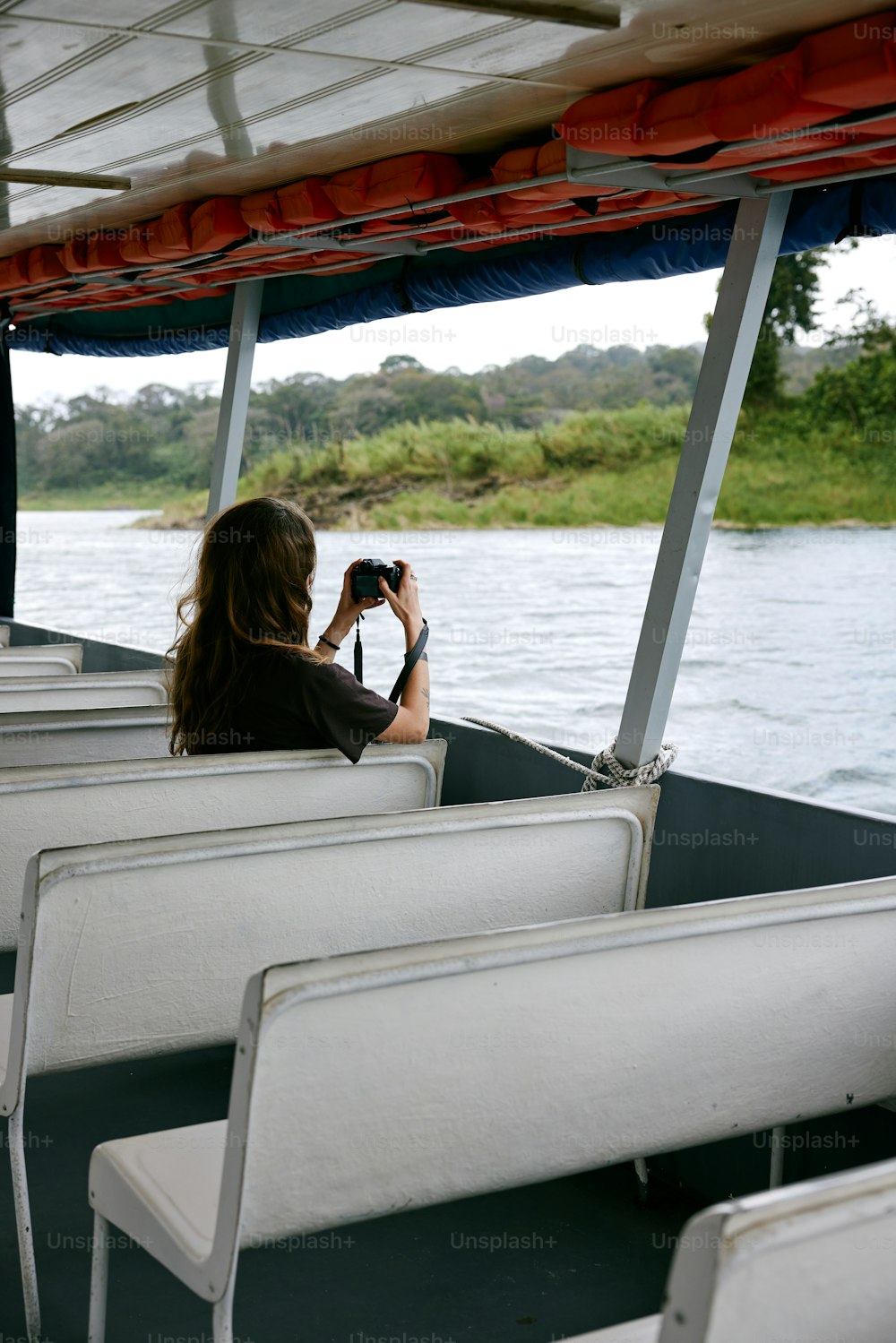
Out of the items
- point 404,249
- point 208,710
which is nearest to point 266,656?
point 208,710

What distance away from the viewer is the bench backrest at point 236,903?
5.31 feet

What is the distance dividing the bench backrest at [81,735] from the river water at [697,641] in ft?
46.1

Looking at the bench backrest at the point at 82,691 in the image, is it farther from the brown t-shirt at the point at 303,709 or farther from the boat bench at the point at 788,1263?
the boat bench at the point at 788,1263

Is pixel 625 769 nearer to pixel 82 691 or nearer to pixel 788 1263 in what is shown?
pixel 82 691

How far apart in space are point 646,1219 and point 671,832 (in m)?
0.71

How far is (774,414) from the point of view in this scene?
Result: 44.3ft

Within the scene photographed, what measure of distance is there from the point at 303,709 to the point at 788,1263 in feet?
5.57

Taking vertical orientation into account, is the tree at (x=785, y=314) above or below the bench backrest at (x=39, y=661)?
above

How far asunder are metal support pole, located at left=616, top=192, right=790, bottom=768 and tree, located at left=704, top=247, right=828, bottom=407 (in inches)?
417

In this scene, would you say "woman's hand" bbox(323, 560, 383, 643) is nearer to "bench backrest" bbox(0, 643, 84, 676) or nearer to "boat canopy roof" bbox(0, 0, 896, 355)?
"boat canopy roof" bbox(0, 0, 896, 355)

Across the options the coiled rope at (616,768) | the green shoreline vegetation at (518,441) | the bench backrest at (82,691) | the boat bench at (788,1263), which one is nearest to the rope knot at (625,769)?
the coiled rope at (616,768)

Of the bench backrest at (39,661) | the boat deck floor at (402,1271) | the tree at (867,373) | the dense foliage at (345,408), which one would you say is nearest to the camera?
the boat deck floor at (402,1271)

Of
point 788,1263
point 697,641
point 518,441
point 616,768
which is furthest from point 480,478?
point 697,641

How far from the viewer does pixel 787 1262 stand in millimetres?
812
